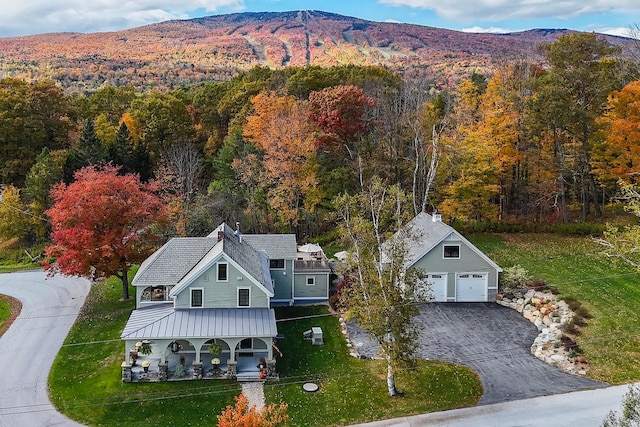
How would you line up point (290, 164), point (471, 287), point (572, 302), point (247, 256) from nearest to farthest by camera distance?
point (247, 256) → point (572, 302) → point (471, 287) → point (290, 164)

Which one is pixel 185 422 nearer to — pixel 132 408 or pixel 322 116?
pixel 132 408

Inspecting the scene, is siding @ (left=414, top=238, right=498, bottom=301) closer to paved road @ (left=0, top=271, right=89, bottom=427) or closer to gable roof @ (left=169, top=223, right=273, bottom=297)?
gable roof @ (left=169, top=223, right=273, bottom=297)

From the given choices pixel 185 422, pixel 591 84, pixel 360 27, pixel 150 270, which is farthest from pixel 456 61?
pixel 185 422

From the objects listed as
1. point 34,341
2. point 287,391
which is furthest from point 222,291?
point 34,341

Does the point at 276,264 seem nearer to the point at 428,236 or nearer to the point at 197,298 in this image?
the point at 197,298

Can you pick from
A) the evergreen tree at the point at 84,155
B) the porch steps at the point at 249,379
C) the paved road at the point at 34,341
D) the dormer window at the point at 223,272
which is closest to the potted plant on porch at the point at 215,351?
the porch steps at the point at 249,379

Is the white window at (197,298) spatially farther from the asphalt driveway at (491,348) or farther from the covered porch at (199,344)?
the asphalt driveway at (491,348)

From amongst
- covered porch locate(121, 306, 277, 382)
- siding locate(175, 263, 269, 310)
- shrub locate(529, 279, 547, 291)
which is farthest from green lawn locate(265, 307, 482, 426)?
shrub locate(529, 279, 547, 291)

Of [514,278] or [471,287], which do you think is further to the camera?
[514,278]
